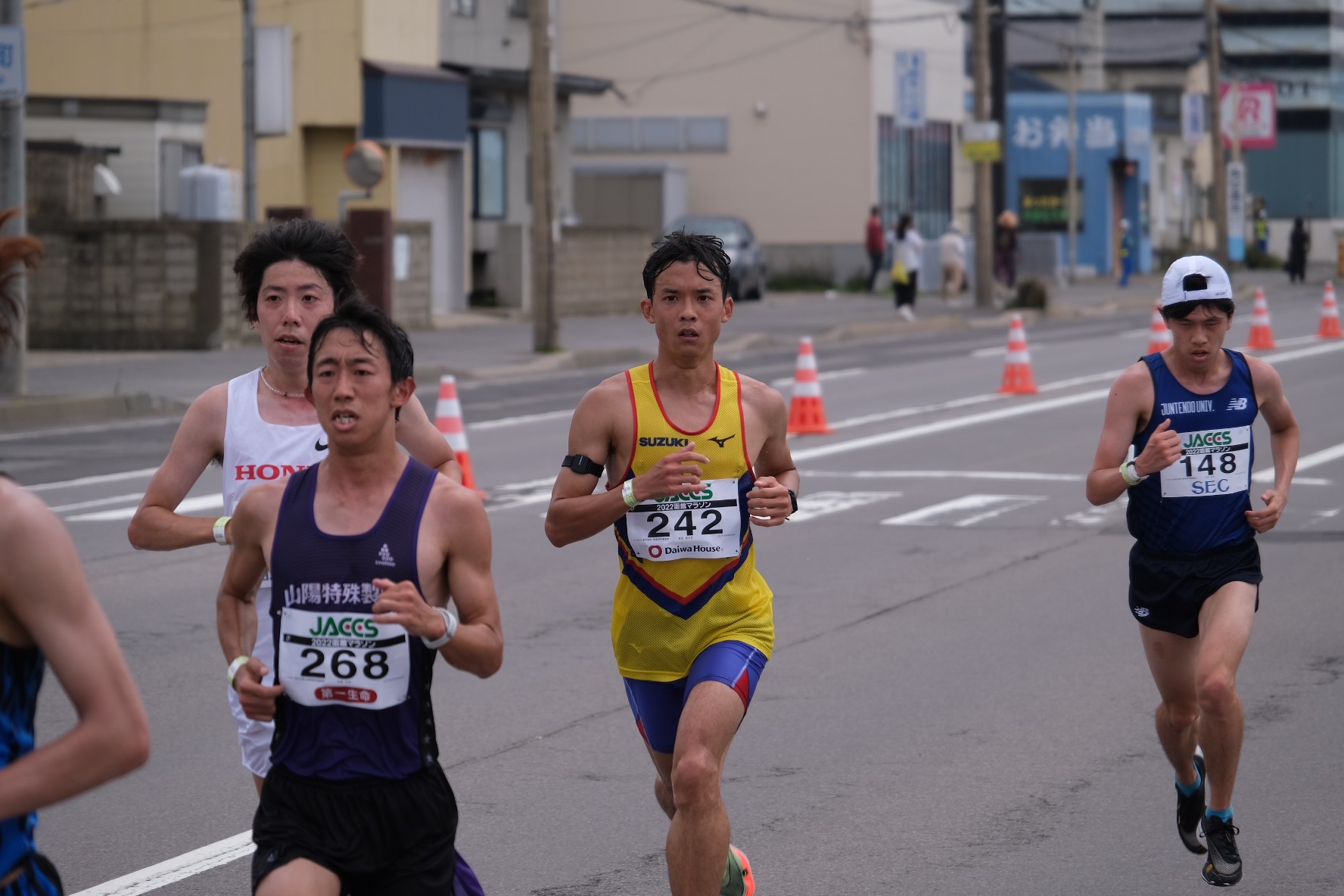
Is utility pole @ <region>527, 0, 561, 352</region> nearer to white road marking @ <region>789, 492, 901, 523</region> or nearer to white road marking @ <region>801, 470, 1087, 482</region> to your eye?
white road marking @ <region>801, 470, 1087, 482</region>

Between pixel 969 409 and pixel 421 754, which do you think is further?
pixel 969 409

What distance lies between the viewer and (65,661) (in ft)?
9.80

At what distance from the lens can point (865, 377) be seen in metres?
25.7

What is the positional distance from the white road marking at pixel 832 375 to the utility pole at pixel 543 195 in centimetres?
442

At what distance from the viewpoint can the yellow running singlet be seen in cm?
539

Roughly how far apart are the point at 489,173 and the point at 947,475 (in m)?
25.8

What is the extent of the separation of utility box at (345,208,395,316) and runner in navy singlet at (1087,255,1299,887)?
79.4 ft

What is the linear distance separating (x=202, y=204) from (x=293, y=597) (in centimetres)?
2587

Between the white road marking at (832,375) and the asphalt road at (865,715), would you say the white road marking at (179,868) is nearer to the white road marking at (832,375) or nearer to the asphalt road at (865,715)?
the asphalt road at (865,715)

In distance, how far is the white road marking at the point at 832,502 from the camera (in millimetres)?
14000

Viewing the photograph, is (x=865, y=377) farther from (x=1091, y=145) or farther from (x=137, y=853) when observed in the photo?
(x=1091, y=145)

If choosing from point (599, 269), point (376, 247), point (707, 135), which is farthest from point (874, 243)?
point (376, 247)

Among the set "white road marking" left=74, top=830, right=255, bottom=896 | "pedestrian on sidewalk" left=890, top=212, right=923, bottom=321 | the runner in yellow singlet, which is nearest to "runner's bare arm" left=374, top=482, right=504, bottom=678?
the runner in yellow singlet

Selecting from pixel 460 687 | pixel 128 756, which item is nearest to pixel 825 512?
pixel 460 687
